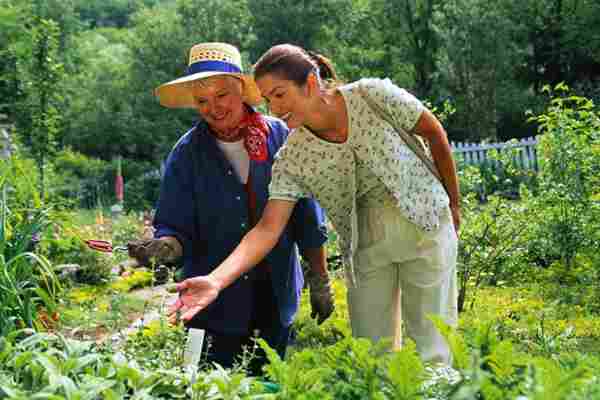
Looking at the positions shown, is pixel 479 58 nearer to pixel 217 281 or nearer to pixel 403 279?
pixel 403 279

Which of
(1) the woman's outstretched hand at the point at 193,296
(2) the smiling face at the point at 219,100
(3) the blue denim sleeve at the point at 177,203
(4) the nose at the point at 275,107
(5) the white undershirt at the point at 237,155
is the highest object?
(2) the smiling face at the point at 219,100

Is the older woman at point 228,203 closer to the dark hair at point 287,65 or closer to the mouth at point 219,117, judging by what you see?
the mouth at point 219,117

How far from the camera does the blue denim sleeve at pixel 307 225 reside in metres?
2.89

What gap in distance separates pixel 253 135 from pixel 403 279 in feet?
2.50

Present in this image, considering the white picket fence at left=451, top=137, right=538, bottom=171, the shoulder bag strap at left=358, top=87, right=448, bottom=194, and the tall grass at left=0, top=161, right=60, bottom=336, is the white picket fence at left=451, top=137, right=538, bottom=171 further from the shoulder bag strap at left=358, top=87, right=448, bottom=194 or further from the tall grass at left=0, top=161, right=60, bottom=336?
the tall grass at left=0, top=161, right=60, bottom=336

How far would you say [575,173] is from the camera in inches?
217

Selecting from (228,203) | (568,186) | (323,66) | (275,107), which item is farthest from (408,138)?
(568,186)

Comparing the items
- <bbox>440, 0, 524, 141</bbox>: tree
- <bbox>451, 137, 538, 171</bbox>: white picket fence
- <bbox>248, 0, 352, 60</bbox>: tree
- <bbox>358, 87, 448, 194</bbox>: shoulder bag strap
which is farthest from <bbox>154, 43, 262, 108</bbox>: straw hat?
<bbox>248, 0, 352, 60</bbox>: tree

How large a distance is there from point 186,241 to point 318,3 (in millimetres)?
21752

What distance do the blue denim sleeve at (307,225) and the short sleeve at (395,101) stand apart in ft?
1.83

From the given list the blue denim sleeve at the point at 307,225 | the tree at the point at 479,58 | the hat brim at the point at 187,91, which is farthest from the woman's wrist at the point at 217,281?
the tree at the point at 479,58

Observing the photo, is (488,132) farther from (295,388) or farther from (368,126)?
(295,388)

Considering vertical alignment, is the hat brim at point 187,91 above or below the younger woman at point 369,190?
above

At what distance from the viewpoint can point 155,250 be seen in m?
2.55
